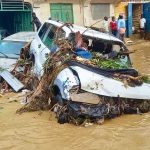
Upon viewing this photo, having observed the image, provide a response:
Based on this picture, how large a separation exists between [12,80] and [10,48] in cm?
201

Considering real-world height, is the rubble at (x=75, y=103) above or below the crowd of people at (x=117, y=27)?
below

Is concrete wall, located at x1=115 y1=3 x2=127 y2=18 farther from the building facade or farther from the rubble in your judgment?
the rubble

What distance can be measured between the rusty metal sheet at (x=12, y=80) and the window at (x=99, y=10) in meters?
15.2

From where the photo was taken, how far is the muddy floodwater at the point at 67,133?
7.00m

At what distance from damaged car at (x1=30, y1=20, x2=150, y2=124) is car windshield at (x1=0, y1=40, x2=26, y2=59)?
10.1ft

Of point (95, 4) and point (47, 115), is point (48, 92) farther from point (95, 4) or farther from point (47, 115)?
point (95, 4)

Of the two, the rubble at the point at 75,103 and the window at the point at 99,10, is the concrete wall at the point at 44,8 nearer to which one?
the window at the point at 99,10

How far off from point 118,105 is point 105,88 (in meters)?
0.48

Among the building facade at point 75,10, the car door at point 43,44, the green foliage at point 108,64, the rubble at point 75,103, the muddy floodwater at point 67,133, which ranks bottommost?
the muddy floodwater at point 67,133

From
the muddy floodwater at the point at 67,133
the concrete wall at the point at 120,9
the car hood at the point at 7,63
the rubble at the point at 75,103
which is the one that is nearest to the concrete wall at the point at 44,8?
the concrete wall at the point at 120,9

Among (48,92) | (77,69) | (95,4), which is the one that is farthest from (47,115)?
(95,4)

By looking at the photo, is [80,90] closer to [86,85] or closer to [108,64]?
[86,85]

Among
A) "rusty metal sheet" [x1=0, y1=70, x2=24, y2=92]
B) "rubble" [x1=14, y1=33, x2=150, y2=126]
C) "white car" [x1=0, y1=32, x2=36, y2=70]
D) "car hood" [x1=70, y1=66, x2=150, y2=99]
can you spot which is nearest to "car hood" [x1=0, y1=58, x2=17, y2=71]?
"white car" [x1=0, y1=32, x2=36, y2=70]

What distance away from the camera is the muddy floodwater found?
7.00m
